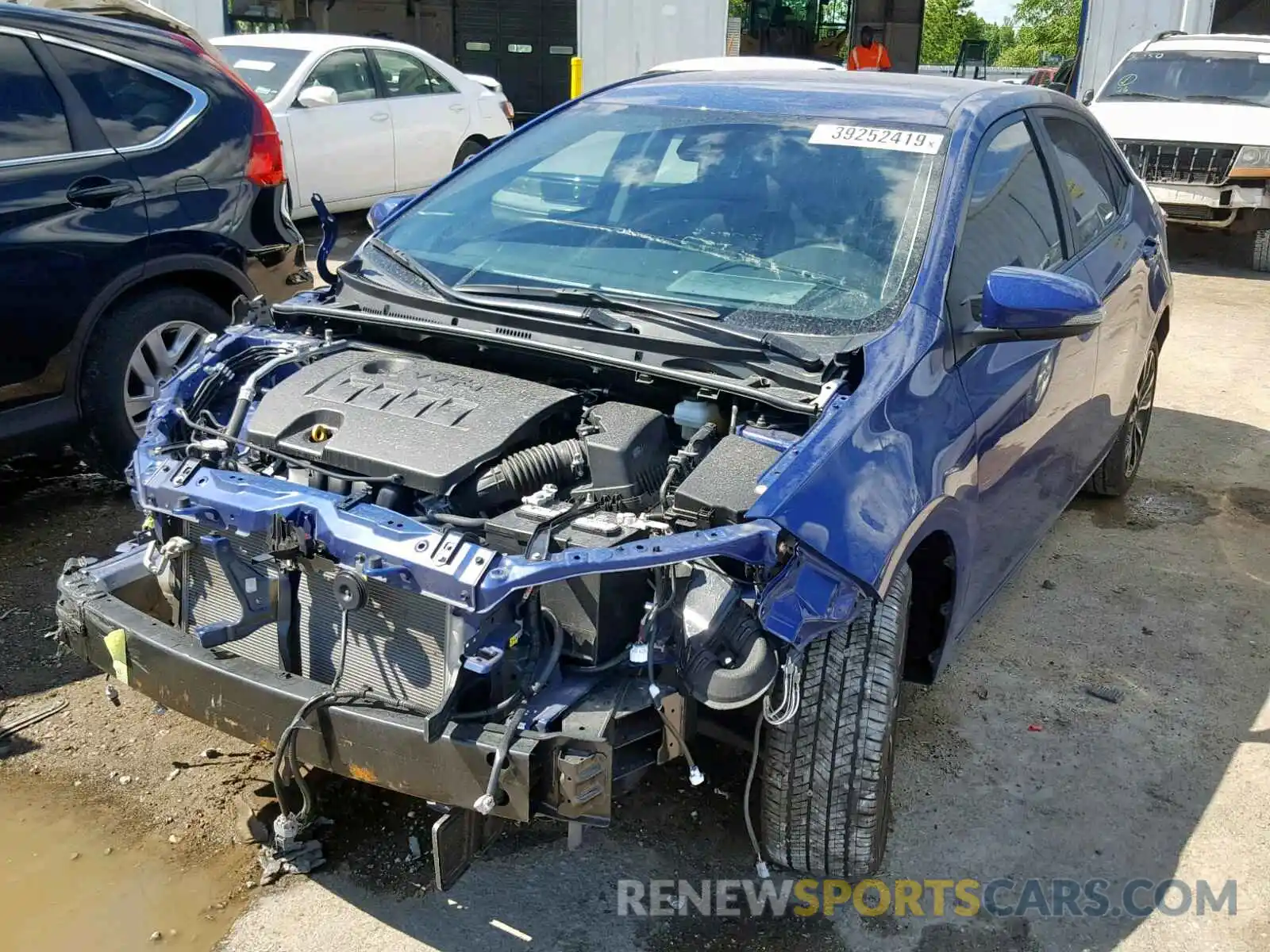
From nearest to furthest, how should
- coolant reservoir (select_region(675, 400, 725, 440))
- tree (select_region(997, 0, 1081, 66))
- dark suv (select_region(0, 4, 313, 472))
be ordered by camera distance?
coolant reservoir (select_region(675, 400, 725, 440)), dark suv (select_region(0, 4, 313, 472)), tree (select_region(997, 0, 1081, 66))

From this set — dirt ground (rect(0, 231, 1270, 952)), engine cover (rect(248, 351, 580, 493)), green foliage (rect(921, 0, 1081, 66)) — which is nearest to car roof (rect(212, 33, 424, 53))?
dirt ground (rect(0, 231, 1270, 952))

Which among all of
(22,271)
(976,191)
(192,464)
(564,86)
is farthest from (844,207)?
(564,86)

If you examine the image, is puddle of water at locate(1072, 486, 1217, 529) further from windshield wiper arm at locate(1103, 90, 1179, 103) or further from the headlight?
windshield wiper arm at locate(1103, 90, 1179, 103)

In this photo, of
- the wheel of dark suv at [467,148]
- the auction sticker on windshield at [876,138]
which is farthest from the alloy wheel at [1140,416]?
the wheel of dark suv at [467,148]

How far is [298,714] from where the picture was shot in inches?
94.7

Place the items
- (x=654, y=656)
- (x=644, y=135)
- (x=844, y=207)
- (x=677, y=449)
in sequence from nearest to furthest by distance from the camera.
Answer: (x=654, y=656), (x=677, y=449), (x=844, y=207), (x=644, y=135)

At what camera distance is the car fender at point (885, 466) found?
2400 millimetres

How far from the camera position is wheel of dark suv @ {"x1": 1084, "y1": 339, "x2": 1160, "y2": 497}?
4938mm

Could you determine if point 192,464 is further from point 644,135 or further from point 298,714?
point 644,135

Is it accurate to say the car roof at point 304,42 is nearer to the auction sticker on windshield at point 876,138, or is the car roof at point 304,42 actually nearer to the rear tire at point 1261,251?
the auction sticker on windshield at point 876,138

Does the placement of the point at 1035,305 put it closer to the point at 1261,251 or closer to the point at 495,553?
the point at 495,553

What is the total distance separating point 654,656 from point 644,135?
77.1 inches

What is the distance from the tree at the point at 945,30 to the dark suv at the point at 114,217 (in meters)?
53.1

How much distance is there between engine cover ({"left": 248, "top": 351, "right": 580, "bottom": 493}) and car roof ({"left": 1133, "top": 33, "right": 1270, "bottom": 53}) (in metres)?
10.9
